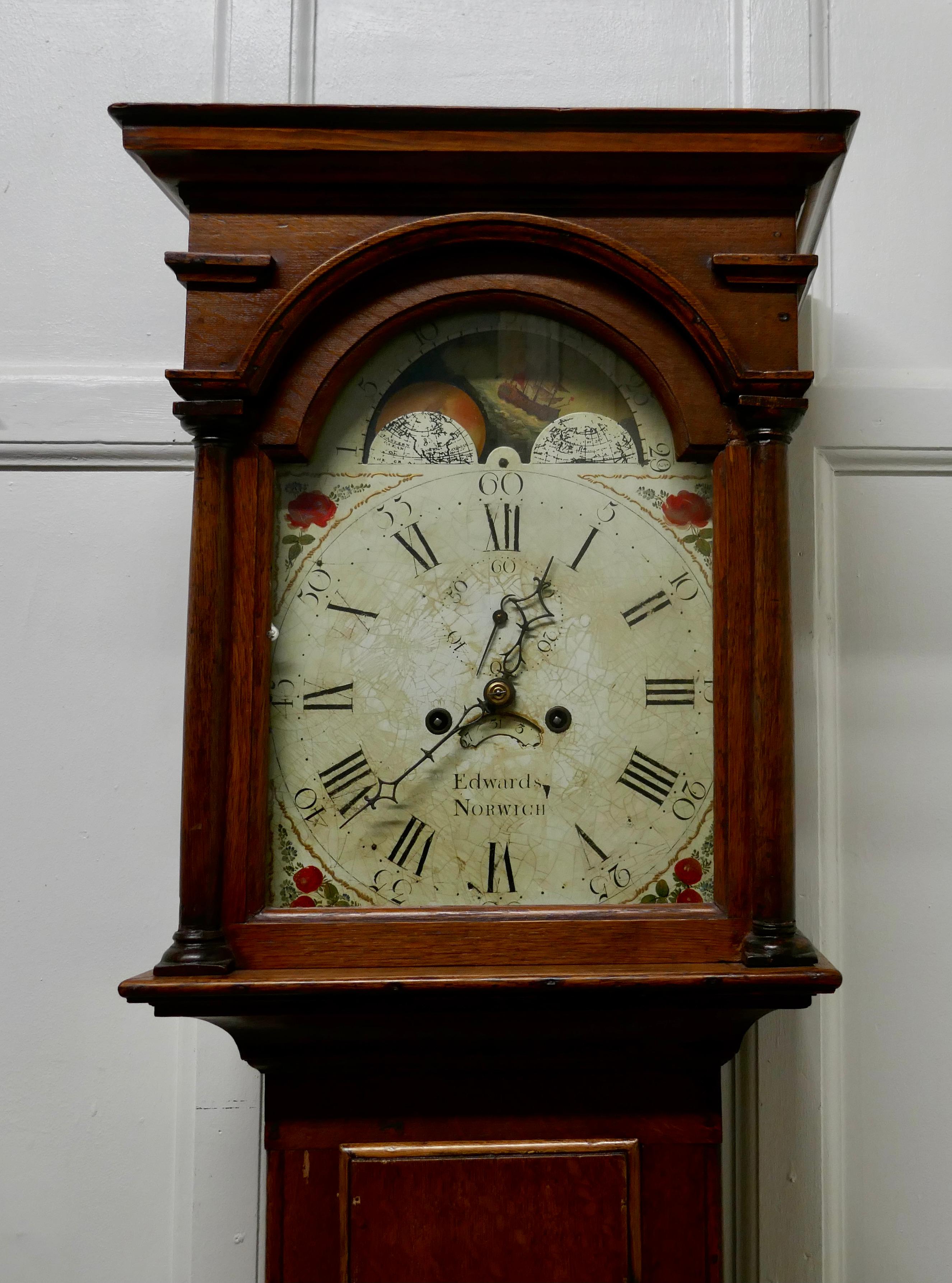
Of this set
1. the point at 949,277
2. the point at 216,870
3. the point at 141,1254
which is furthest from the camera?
the point at 949,277

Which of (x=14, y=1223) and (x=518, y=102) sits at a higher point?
(x=518, y=102)

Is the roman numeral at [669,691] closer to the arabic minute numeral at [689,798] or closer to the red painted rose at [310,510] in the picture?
the arabic minute numeral at [689,798]

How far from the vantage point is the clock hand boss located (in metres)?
0.85

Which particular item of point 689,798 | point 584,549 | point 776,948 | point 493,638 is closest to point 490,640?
point 493,638

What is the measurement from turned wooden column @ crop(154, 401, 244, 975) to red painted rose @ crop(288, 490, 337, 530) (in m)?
0.06

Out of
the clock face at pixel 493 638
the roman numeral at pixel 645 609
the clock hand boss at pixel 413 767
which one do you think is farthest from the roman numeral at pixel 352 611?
the roman numeral at pixel 645 609

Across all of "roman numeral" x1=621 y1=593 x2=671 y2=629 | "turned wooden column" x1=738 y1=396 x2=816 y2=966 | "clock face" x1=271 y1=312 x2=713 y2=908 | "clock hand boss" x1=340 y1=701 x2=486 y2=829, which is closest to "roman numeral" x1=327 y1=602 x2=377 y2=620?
"clock face" x1=271 y1=312 x2=713 y2=908

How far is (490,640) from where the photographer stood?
87 cm

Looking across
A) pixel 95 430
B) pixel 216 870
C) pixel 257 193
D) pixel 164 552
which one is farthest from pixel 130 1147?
pixel 257 193

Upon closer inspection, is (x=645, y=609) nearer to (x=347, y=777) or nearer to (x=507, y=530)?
(x=507, y=530)

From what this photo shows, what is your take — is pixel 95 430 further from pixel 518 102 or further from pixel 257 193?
pixel 518 102

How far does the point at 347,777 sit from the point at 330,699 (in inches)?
2.7

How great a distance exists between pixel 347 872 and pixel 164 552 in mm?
475

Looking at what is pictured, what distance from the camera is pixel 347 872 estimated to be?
847 millimetres
